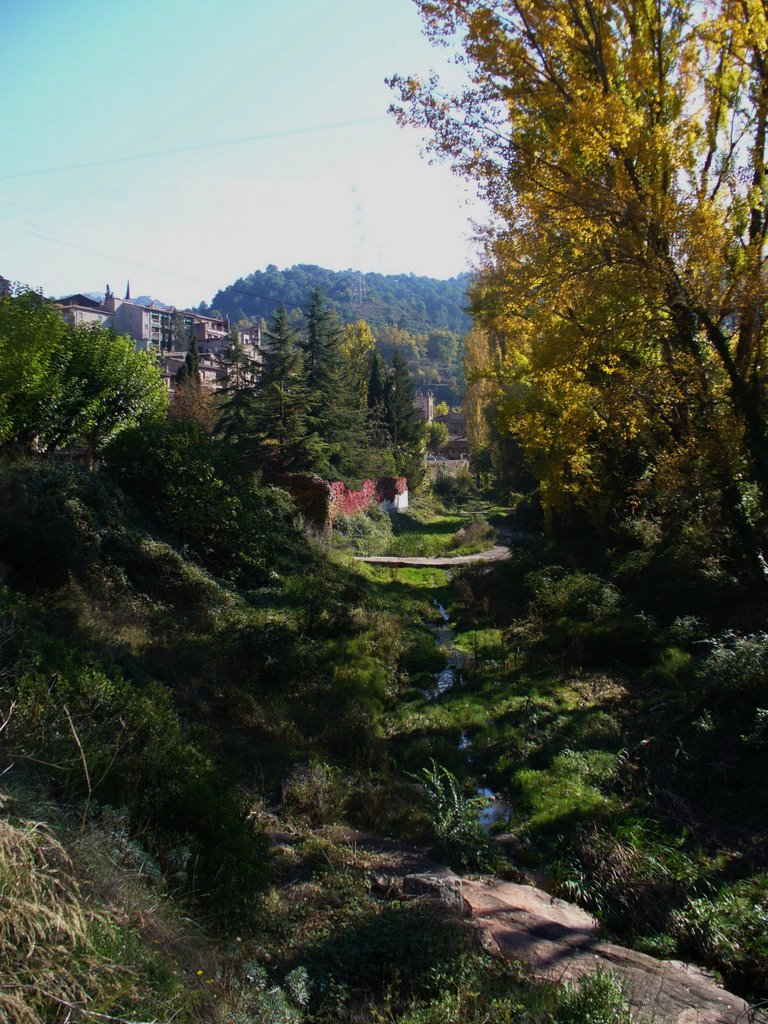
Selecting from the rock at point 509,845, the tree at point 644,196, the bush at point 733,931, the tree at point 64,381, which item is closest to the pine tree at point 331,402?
the tree at point 64,381

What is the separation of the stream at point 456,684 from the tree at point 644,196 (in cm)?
525

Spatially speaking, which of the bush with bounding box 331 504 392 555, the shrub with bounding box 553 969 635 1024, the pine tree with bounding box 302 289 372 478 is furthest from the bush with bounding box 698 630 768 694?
the pine tree with bounding box 302 289 372 478

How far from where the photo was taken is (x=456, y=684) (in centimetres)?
1323

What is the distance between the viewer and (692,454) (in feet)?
37.8

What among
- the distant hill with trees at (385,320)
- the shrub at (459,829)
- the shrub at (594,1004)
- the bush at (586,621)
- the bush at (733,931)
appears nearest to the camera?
the shrub at (594,1004)

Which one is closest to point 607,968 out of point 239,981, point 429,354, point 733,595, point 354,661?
point 239,981

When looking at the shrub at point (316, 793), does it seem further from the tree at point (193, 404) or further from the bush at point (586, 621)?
the tree at point (193, 404)

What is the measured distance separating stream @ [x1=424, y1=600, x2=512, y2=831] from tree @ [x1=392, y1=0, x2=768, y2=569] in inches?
207

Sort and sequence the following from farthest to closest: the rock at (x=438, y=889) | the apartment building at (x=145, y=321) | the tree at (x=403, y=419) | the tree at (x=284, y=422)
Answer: the apartment building at (x=145, y=321) → the tree at (x=403, y=419) → the tree at (x=284, y=422) → the rock at (x=438, y=889)

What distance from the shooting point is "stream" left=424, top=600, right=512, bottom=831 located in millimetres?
8594

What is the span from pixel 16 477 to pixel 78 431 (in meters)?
5.73

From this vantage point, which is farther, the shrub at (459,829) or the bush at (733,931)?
the shrub at (459,829)

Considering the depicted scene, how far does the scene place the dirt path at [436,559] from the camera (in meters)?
24.6

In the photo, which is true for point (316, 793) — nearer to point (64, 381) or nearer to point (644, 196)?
point (644, 196)
